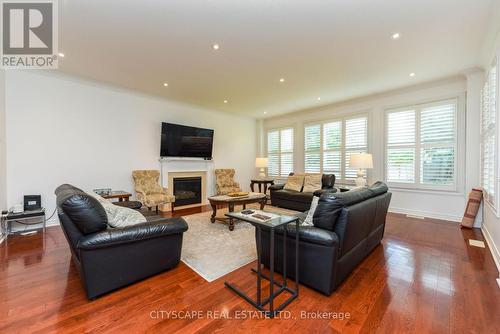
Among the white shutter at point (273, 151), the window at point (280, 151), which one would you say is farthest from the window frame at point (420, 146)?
the white shutter at point (273, 151)

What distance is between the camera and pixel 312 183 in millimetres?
5602

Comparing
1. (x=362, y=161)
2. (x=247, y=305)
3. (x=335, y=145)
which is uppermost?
(x=335, y=145)

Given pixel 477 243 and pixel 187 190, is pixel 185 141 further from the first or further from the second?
pixel 477 243

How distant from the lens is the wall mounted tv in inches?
215

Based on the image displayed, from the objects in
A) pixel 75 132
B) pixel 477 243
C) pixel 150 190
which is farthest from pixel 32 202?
pixel 477 243

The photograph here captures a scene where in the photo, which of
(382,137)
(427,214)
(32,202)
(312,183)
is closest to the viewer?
(32,202)

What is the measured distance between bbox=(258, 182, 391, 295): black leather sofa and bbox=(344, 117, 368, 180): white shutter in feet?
12.5

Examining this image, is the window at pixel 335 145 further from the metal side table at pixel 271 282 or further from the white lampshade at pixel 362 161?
the metal side table at pixel 271 282

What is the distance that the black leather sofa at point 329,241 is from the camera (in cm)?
194

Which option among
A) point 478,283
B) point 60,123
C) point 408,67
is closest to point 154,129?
point 60,123

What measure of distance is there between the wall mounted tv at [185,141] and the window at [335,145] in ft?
10.0

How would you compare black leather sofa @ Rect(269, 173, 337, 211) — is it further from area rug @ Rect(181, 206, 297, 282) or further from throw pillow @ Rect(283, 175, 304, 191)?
area rug @ Rect(181, 206, 297, 282)

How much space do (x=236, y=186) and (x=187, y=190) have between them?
145 centimetres

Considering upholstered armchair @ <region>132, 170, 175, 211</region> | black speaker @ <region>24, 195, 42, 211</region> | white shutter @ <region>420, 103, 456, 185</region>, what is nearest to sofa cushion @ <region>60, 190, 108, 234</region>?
upholstered armchair @ <region>132, 170, 175, 211</region>
